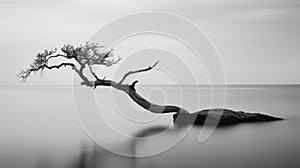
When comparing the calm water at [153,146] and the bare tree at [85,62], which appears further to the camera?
the bare tree at [85,62]

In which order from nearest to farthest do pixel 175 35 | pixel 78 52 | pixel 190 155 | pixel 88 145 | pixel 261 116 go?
pixel 190 155 < pixel 88 145 < pixel 175 35 < pixel 78 52 < pixel 261 116

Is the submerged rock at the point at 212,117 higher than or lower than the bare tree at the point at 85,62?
lower

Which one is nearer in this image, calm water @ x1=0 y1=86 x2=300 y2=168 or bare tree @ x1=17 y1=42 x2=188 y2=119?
calm water @ x1=0 y1=86 x2=300 y2=168

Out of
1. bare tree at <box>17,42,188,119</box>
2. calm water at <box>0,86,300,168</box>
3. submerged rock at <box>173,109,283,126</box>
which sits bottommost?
calm water at <box>0,86,300,168</box>

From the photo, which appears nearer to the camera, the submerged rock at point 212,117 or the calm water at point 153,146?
the calm water at point 153,146

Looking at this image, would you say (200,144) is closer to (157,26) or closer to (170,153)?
(170,153)

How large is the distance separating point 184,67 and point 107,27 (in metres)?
2.04

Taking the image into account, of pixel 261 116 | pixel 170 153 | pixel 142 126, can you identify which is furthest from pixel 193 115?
pixel 170 153

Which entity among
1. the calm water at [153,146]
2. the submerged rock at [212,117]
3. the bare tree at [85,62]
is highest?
the bare tree at [85,62]

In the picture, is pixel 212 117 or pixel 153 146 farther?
pixel 212 117

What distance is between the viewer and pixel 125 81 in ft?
30.5

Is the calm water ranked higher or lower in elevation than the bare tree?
lower

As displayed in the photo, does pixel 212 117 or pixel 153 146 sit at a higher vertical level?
pixel 212 117

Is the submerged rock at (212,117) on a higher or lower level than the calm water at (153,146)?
higher
